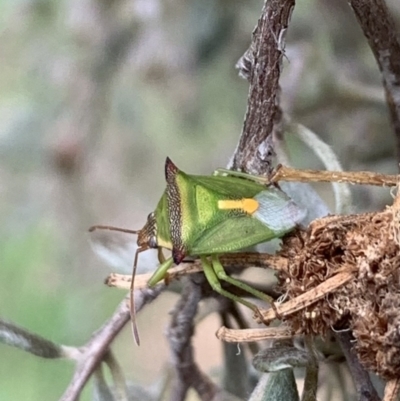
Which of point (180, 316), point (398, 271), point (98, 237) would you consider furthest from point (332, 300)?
point (98, 237)

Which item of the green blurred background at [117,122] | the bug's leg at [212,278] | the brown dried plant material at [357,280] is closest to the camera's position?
the brown dried plant material at [357,280]

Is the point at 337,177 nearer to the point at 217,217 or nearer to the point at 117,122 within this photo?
the point at 217,217

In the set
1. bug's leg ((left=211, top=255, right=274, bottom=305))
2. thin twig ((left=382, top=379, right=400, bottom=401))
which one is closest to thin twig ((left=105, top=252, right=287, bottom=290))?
bug's leg ((left=211, top=255, right=274, bottom=305))

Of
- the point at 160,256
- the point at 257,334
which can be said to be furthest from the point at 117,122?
the point at 257,334

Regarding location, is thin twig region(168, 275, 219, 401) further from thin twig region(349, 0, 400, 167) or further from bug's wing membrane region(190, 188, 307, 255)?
thin twig region(349, 0, 400, 167)

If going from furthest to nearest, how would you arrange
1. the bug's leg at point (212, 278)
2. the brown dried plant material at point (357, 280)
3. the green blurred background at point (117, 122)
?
the green blurred background at point (117, 122) < the bug's leg at point (212, 278) < the brown dried plant material at point (357, 280)

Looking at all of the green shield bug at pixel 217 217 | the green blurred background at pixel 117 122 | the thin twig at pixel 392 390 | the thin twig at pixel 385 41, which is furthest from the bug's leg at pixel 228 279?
the green blurred background at pixel 117 122

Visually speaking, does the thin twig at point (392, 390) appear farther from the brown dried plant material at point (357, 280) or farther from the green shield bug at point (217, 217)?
the green shield bug at point (217, 217)

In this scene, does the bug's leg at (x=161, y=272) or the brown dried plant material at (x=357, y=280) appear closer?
the brown dried plant material at (x=357, y=280)

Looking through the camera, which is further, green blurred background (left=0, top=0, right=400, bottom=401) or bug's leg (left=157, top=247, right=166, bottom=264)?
green blurred background (left=0, top=0, right=400, bottom=401)
